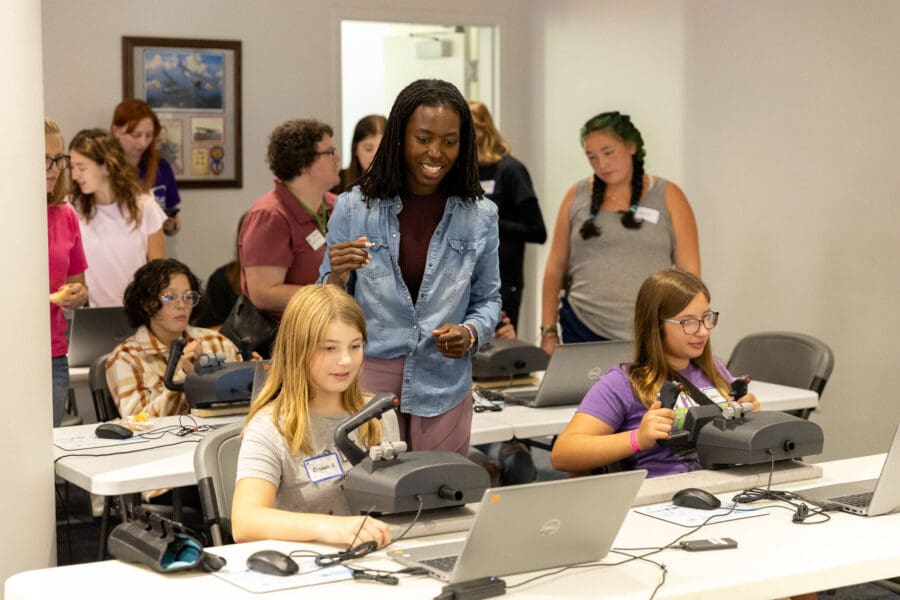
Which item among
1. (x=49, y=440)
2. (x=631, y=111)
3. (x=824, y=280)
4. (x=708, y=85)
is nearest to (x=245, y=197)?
(x=631, y=111)

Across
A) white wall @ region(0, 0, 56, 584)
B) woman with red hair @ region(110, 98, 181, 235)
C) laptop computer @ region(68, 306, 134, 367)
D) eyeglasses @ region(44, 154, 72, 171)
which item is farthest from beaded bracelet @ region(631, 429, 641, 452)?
woman with red hair @ region(110, 98, 181, 235)

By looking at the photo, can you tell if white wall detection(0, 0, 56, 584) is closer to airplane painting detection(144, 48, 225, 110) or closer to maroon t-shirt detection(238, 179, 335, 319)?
maroon t-shirt detection(238, 179, 335, 319)

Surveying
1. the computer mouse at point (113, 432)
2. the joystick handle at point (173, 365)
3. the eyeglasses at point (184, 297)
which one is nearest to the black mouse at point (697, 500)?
the computer mouse at point (113, 432)

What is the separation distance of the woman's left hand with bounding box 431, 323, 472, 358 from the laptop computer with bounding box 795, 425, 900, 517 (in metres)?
0.88

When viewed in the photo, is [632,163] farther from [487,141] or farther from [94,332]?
[94,332]

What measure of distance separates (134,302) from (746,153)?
3.14m

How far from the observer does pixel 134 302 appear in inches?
168

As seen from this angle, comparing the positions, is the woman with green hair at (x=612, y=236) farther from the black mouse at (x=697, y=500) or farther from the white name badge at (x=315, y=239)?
the black mouse at (x=697, y=500)

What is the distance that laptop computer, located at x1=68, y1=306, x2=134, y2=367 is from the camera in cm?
488

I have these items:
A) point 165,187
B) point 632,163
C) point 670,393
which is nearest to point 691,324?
point 670,393

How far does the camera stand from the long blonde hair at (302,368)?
268 centimetres

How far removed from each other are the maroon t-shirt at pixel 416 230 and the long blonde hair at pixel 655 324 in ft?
1.98

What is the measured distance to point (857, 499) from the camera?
2.78 meters

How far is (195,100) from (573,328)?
3201mm
